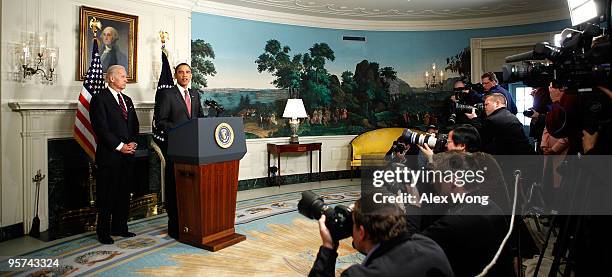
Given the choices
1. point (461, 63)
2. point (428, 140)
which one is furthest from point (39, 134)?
point (461, 63)

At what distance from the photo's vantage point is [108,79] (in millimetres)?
3977

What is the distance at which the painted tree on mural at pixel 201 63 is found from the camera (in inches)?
243

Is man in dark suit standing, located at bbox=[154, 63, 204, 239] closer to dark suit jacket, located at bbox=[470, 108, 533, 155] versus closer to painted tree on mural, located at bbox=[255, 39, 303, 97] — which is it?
dark suit jacket, located at bbox=[470, 108, 533, 155]

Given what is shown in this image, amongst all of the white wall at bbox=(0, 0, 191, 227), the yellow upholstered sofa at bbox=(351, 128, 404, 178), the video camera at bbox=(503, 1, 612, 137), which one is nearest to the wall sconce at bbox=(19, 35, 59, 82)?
the white wall at bbox=(0, 0, 191, 227)

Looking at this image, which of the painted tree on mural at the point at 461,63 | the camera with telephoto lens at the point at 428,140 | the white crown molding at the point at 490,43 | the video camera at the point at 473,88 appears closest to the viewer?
the camera with telephoto lens at the point at 428,140

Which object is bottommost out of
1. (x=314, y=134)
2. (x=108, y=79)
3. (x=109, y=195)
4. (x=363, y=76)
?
(x=109, y=195)

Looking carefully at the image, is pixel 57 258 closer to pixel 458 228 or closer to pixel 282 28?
pixel 458 228

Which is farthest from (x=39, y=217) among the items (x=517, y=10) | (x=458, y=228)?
(x=517, y=10)

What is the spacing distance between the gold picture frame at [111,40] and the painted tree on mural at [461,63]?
5.64 m

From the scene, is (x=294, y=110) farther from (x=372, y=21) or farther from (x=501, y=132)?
(x=501, y=132)

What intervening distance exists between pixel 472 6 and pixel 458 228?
245 inches

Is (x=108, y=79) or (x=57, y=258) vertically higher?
(x=108, y=79)

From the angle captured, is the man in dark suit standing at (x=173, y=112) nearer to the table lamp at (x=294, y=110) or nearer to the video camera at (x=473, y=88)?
the table lamp at (x=294, y=110)

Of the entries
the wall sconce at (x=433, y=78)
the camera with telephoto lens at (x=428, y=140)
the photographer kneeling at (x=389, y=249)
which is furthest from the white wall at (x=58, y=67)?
the wall sconce at (x=433, y=78)
